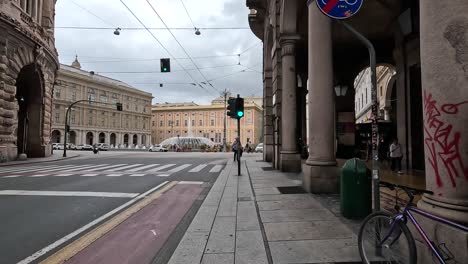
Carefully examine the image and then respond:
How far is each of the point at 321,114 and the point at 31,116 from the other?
28454 millimetres

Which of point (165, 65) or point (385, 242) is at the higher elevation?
point (165, 65)

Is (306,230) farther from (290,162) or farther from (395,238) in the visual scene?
(290,162)

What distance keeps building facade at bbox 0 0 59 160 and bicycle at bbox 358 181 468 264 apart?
954 inches

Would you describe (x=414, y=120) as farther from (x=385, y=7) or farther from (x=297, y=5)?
(x=297, y=5)

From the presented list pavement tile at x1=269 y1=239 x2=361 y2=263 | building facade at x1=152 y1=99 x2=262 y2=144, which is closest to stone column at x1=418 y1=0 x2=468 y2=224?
pavement tile at x1=269 y1=239 x2=361 y2=263

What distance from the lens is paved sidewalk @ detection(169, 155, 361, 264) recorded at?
4.11 m

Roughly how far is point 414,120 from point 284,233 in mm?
10382

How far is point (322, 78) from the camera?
8656mm

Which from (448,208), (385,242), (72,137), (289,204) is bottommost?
(289,204)

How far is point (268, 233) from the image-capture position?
5109 millimetres

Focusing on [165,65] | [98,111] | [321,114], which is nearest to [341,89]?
[165,65]

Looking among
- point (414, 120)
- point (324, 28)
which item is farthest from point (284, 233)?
point (414, 120)

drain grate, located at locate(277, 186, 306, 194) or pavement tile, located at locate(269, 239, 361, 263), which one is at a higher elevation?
drain grate, located at locate(277, 186, 306, 194)

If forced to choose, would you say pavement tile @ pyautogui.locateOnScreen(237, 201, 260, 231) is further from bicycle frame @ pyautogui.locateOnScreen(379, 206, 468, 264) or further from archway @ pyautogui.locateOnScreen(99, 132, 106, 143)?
archway @ pyautogui.locateOnScreen(99, 132, 106, 143)
